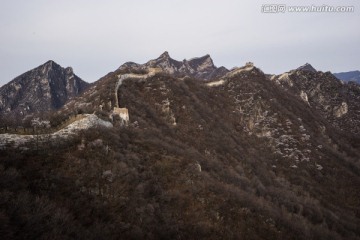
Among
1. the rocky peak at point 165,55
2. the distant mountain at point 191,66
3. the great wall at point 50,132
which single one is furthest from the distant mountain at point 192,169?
the rocky peak at point 165,55

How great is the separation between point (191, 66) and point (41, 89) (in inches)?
2987

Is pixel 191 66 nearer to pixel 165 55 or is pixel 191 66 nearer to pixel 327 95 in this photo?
pixel 165 55

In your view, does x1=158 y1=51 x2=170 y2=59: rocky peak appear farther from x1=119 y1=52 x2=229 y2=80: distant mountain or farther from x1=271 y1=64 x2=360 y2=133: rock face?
x1=271 y1=64 x2=360 y2=133: rock face

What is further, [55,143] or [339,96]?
[339,96]

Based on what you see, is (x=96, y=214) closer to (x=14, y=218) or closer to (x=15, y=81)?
(x=14, y=218)

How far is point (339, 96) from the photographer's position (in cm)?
10019

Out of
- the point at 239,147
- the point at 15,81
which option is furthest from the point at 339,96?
the point at 15,81

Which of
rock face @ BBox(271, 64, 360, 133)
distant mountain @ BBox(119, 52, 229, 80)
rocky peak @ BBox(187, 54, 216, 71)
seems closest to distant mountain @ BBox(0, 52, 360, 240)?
rock face @ BBox(271, 64, 360, 133)

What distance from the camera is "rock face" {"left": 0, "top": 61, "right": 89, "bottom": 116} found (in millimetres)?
128875

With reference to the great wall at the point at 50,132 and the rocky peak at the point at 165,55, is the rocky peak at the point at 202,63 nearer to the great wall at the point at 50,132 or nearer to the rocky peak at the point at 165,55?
the rocky peak at the point at 165,55

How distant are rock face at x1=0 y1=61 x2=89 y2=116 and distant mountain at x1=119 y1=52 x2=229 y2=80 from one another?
92.1 ft

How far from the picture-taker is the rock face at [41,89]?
423 feet

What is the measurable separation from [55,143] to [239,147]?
38.7m

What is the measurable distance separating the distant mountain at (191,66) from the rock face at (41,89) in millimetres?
28082
